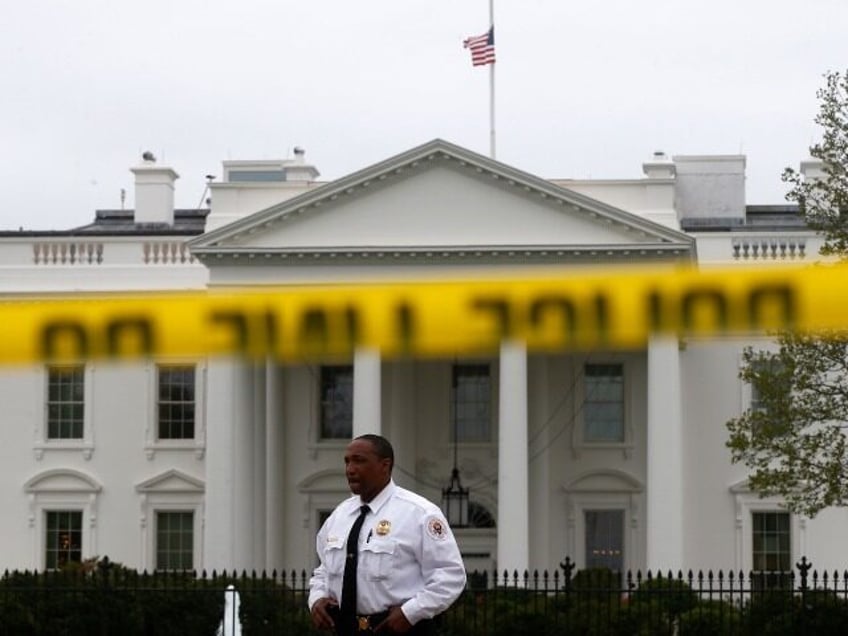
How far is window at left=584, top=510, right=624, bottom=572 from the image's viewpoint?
1869 inches

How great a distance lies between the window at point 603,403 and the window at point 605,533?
169 cm

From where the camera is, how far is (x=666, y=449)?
43.6 meters

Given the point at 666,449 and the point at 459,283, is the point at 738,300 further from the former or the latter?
the point at 666,449

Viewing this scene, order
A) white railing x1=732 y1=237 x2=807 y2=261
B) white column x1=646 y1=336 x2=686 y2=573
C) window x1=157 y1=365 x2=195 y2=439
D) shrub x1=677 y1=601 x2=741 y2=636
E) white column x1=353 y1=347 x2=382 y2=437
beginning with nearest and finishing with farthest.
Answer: shrub x1=677 y1=601 x2=741 y2=636 < white column x1=646 y1=336 x2=686 y2=573 < white column x1=353 y1=347 x2=382 y2=437 < white railing x1=732 y1=237 x2=807 y2=261 < window x1=157 y1=365 x2=195 y2=439

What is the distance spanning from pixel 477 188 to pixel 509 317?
3971 centimetres

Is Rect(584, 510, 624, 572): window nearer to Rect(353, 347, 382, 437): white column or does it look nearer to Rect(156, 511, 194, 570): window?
Rect(353, 347, 382, 437): white column

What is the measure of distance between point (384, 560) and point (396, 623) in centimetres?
24

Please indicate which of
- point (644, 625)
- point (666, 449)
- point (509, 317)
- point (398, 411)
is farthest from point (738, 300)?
point (398, 411)

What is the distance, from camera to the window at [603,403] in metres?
47.6

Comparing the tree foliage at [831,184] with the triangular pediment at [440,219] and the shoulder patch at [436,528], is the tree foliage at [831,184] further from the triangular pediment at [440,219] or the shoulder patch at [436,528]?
the shoulder patch at [436,528]

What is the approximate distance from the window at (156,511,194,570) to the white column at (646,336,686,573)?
1111 cm

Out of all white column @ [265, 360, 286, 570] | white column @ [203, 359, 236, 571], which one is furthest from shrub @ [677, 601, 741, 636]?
white column @ [265, 360, 286, 570]

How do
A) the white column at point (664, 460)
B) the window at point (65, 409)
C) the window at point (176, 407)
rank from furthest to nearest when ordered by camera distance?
the window at point (65, 409) < the window at point (176, 407) < the white column at point (664, 460)

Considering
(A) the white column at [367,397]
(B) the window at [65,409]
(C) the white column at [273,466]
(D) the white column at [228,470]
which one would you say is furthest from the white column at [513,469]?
(B) the window at [65,409]
